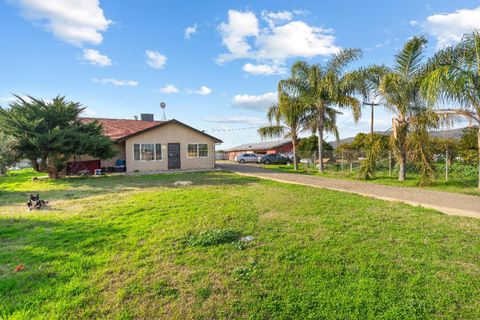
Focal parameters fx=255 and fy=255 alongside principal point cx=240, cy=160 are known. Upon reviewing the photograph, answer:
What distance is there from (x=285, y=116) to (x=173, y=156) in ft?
29.4

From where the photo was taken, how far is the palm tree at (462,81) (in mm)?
8359

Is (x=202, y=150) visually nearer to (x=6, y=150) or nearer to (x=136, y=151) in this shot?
(x=136, y=151)

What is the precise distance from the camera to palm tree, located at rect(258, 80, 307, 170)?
58.3 feet

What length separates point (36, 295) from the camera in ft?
9.81

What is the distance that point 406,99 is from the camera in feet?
36.4

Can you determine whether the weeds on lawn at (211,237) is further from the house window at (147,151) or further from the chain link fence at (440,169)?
the house window at (147,151)

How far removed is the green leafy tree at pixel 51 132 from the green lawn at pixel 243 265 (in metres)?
8.32

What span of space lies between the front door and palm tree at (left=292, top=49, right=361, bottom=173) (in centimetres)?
987

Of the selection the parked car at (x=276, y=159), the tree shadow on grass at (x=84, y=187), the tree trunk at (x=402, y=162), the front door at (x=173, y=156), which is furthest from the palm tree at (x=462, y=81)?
the parked car at (x=276, y=159)

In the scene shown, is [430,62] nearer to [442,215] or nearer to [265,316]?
[442,215]

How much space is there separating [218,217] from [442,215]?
513 cm

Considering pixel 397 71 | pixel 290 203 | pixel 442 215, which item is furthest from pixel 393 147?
pixel 290 203

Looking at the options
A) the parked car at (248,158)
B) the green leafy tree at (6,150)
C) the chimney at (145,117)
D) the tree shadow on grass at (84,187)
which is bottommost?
the tree shadow on grass at (84,187)

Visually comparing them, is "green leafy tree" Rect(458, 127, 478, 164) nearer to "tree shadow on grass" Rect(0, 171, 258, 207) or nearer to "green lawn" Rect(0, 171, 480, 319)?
"green lawn" Rect(0, 171, 480, 319)
